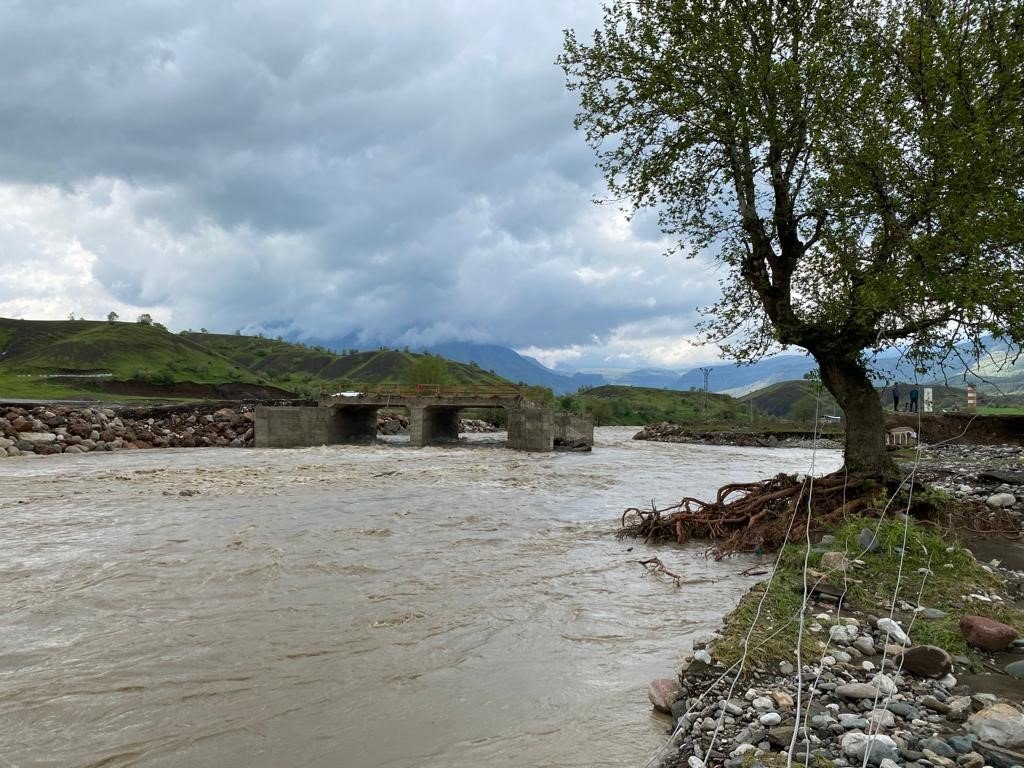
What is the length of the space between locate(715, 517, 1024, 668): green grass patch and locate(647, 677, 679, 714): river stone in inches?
20.3

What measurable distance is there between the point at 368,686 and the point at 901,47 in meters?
13.1

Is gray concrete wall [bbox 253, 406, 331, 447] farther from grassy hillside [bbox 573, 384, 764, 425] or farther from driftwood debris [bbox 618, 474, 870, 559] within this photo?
grassy hillside [bbox 573, 384, 764, 425]

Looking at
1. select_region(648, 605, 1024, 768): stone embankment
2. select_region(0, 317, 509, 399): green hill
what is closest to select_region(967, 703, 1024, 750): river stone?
select_region(648, 605, 1024, 768): stone embankment

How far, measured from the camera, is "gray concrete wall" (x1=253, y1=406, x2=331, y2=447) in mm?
48656

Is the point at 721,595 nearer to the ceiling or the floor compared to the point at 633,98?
nearer to the floor

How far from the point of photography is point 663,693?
551 cm

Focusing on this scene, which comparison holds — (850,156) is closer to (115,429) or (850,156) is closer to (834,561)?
(834,561)

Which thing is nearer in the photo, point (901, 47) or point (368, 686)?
point (368, 686)

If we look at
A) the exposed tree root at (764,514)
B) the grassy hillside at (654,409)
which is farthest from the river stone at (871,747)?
the grassy hillside at (654,409)

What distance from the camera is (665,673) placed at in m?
6.34

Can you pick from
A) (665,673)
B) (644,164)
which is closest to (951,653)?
(665,673)

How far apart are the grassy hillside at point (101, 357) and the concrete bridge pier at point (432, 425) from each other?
159 feet

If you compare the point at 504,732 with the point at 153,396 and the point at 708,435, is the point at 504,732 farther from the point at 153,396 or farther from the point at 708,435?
the point at 153,396

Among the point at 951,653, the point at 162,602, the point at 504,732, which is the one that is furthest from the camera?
the point at 162,602
